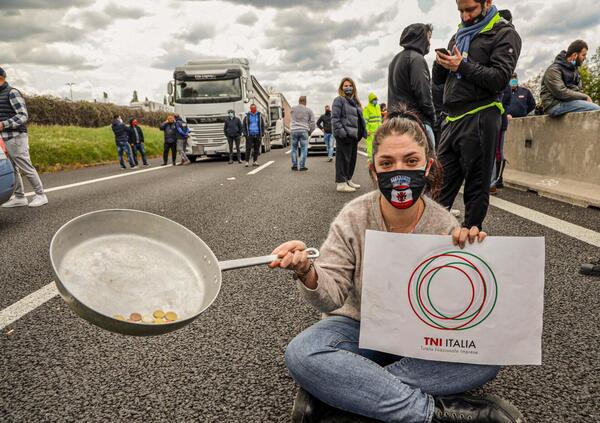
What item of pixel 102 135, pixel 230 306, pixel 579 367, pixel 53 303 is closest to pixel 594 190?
pixel 579 367

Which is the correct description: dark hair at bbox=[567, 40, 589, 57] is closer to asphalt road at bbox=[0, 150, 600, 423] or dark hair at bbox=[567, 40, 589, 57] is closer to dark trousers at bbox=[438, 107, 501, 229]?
asphalt road at bbox=[0, 150, 600, 423]

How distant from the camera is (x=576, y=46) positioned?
5.47 m

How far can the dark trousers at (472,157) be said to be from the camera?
10.2 feet

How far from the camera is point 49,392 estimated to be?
5.81ft

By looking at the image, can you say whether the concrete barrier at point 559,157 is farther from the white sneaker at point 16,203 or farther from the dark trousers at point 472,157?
the white sneaker at point 16,203

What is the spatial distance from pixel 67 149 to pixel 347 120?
11.7m

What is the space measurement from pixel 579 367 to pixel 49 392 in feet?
Answer: 7.18

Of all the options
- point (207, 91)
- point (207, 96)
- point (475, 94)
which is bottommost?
point (475, 94)

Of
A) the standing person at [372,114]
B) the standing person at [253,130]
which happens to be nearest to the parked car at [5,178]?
the standing person at [372,114]

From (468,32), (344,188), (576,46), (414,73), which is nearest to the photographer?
(468,32)

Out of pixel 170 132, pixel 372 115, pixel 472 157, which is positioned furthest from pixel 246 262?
pixel 170 132

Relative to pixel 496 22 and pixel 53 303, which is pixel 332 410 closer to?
pixel 53 303

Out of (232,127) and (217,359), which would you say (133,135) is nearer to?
(232,127)

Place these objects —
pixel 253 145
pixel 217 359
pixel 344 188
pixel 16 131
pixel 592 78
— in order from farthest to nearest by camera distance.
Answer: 1. pixel 592 78
2. pixel 253 145
3. pixel 344 188
4. pixel 16 131
5. pixel 217 359
